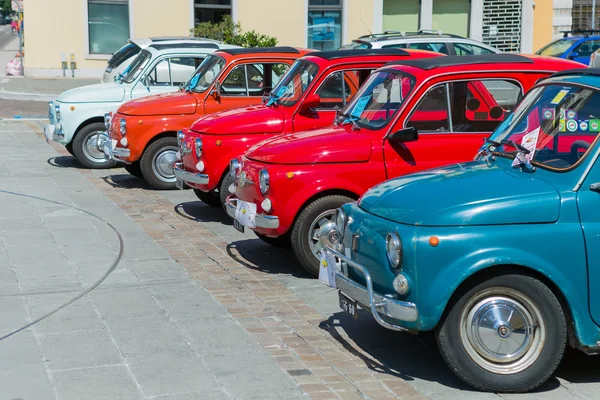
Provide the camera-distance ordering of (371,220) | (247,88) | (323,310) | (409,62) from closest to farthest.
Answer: (371,220), (323,310), (409,62), (247,88)

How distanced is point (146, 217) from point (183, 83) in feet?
12.1

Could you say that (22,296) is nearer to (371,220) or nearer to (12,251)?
(12,251)

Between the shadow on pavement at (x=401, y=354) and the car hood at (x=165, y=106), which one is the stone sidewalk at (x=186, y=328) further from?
the car hood at (x=165, y=106)

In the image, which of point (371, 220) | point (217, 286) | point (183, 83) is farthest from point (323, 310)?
point (183, 83)

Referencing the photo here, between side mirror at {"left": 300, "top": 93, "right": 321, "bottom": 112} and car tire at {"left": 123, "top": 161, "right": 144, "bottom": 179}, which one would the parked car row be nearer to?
side mirror at {"left": 300, "top": 93, "right": 321, "bottom": 112}

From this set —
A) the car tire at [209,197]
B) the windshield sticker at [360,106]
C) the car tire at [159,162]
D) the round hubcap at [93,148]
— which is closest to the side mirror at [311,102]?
the windshield sticker at [360,106]

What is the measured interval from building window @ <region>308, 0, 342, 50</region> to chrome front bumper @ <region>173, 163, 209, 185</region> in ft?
72.8

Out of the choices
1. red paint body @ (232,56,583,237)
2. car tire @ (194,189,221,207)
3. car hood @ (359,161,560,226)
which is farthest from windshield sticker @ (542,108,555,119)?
car tire @ (194,189,221,207)

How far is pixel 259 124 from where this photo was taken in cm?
1060

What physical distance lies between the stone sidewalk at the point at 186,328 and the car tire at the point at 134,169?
2.46 meters

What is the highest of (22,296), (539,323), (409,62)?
(409,62)

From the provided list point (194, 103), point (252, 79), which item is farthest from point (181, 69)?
point (252, 79)

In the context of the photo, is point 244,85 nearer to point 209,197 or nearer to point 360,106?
point 209,197

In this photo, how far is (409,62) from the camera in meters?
9.12
